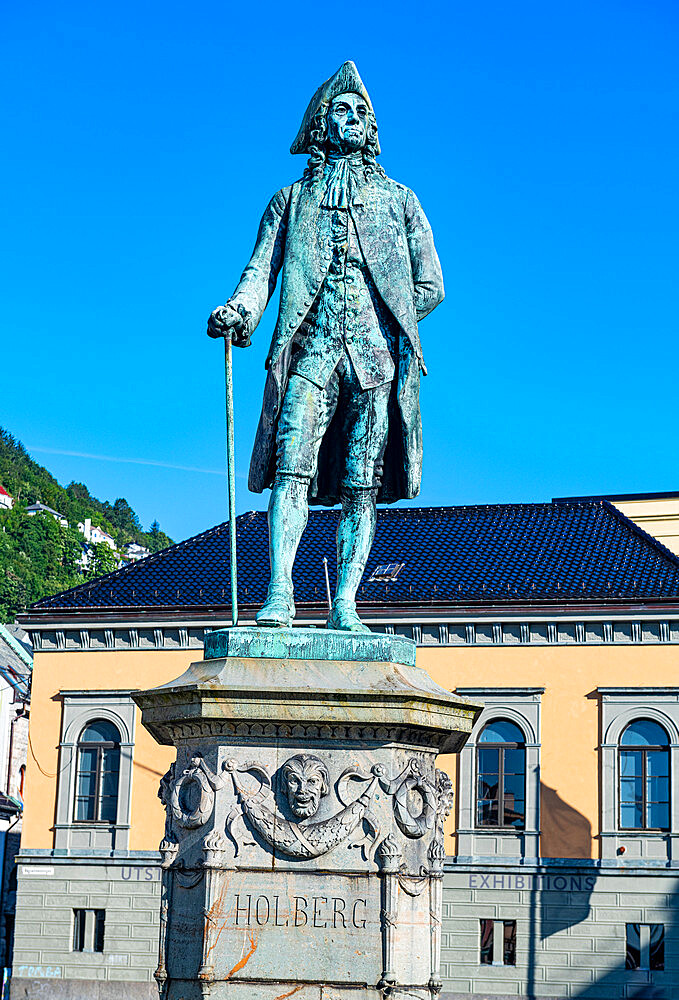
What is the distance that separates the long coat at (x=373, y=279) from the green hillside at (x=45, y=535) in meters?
62.0

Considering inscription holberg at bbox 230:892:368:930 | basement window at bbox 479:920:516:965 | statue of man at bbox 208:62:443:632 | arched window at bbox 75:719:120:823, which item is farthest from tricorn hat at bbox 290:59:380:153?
arched window at bbox 75:719:120:823

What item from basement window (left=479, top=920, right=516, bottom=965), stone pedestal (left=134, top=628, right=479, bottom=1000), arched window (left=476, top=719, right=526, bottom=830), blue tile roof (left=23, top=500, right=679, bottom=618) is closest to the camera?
stone pedestal (left=134, top=628, right=479, bottom=1000)

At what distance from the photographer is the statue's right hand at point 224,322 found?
7695 mm

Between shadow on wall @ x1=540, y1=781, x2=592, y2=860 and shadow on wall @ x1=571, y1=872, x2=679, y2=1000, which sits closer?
shadow on wall @ x1=571, y1=872, x2=679, y2=1000

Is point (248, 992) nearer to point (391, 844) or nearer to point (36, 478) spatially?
point (391, 844)

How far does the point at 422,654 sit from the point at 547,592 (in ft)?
10.4

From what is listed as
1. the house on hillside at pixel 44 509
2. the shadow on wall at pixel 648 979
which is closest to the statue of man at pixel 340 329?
the shadow on wall at pixel 648 979

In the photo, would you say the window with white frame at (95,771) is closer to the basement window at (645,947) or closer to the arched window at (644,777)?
the arched window at (644,777)

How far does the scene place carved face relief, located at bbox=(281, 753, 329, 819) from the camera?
22.3 ft

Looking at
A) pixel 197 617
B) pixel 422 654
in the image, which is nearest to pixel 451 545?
pixel 422 654

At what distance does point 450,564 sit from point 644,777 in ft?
22.3

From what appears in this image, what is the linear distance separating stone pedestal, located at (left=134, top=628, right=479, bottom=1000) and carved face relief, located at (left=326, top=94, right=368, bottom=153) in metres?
2.70

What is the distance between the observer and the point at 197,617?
3559cm

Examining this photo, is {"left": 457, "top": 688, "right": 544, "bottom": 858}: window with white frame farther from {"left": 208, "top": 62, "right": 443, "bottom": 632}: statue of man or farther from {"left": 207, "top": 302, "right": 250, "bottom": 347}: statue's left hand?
{"left": 207, "top": 302, "right": 250, "bottom": 347}: statue's left hand
